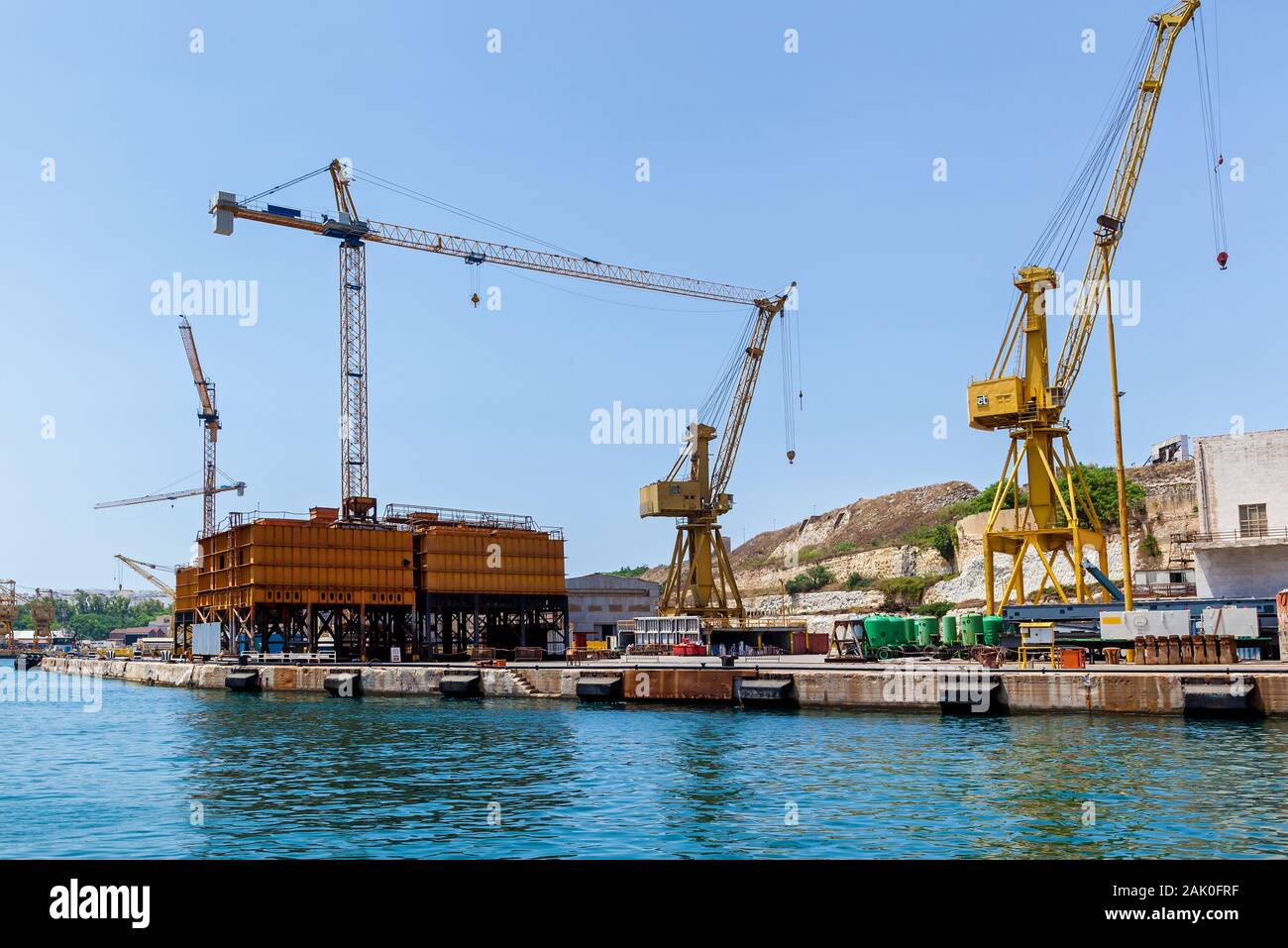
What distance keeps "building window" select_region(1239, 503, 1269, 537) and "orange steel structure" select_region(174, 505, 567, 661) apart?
180ft

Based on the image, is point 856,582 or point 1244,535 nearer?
point 1244,535

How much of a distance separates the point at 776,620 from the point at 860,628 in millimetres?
54531

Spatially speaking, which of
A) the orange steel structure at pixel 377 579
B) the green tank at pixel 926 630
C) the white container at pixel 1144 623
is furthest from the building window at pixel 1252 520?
the orange steel structure at pixel 377 579

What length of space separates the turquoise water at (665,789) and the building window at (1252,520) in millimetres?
43326

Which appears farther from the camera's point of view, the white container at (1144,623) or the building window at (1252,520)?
the building window at (1252,520)

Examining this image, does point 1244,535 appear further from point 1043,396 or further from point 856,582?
point 856,582

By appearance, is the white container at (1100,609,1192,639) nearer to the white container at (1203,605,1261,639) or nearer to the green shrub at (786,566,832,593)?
the white container at (1203,605,1261,639)

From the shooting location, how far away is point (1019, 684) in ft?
141

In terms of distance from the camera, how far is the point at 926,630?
70000 mm

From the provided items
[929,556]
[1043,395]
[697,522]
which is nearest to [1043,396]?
[1043,395]

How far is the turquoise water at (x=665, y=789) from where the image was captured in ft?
66.1

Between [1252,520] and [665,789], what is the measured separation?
64.4 m

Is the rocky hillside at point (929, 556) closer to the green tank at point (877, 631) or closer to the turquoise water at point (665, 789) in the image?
the green tank at point (877, 631)
